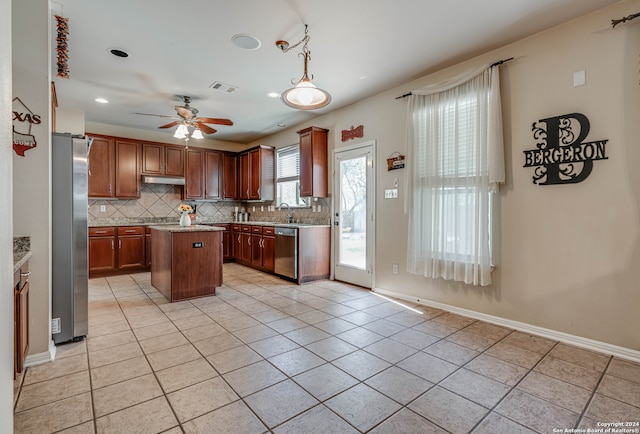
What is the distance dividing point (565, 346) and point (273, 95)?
4.41 metres

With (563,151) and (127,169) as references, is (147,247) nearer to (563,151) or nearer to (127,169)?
(127,169)

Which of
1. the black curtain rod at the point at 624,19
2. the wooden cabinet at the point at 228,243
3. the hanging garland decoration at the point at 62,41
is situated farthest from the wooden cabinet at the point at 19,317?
the wooden cabinet at the point at 228,243

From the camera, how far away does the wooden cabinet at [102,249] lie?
17.6 ft

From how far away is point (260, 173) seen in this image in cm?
657

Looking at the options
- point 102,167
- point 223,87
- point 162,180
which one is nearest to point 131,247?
point 162,180

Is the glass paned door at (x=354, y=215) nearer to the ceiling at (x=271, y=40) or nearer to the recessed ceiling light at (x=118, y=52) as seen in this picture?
the ceiling at (x=271, y=40)

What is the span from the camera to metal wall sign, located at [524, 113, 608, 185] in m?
2.66

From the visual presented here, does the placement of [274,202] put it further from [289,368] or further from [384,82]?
[289,368]

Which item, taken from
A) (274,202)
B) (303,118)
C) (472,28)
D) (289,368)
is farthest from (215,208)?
(472,28)

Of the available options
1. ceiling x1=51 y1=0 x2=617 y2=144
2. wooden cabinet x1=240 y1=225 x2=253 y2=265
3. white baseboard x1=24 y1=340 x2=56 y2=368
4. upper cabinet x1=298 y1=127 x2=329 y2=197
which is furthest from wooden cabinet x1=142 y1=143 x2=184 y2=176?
white baseboard x1=24 y1=340 x2=56 y2=368

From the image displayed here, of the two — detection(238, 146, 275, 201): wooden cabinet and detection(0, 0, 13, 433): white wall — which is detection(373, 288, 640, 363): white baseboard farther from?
detection(238, 146, 275, 201): wooden cabinet

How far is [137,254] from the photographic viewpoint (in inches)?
228

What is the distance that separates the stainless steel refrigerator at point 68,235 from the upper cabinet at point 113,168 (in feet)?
10.9

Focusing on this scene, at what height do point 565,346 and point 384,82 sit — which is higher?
point 384,82
